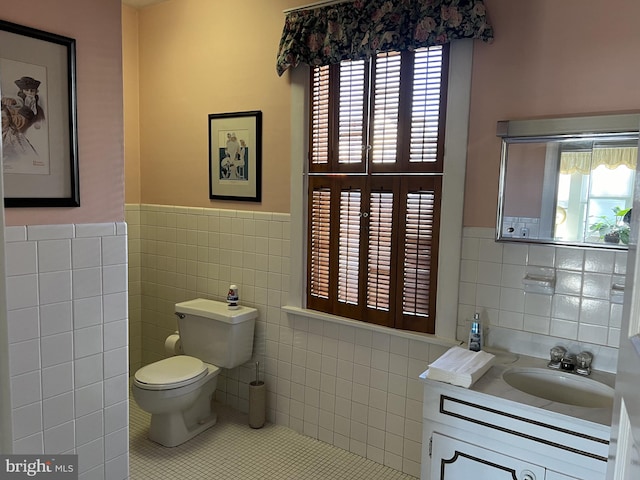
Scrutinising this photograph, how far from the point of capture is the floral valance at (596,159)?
74.2 inches

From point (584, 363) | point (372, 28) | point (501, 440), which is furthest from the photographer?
point (372, 28)

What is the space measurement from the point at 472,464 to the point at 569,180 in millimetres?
1212

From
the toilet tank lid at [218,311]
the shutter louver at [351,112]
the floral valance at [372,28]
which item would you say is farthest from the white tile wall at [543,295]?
the toilet tank lid at [218,311]

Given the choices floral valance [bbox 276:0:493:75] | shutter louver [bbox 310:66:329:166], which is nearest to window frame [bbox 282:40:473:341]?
floral valance [bbox 276:0:493:75]

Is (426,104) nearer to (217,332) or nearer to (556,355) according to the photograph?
(556,355)

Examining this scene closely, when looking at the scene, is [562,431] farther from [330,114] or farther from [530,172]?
[330,114]

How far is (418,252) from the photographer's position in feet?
8.00

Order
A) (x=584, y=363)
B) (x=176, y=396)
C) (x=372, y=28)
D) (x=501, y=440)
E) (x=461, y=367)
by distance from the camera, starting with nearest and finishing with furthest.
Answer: (x=501, y=440)
(x=461, y=367)
(x=584, y=363)
(x=372, y=28)
(x=176, y=396)

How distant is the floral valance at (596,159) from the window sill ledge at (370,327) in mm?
939

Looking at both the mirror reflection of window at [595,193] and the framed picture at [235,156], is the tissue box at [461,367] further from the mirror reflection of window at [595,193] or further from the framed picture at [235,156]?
the framed picture at [235,156]

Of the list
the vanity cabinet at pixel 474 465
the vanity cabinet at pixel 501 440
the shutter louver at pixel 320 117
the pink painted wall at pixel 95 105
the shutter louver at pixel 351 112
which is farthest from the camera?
the shutter louver at pixel 320 117

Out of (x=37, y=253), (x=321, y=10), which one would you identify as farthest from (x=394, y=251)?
(x=37, y=253)

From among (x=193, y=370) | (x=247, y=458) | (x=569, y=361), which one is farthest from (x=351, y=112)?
(x=247, y=458)

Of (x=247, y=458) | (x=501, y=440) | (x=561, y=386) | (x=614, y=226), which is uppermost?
(x=614, y=226)
